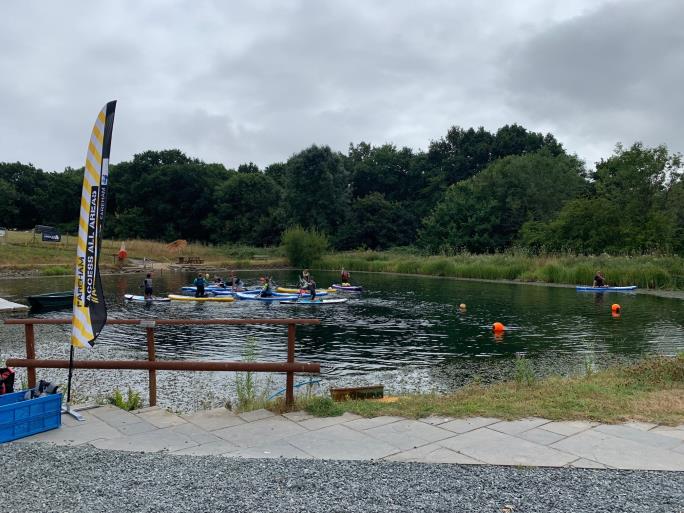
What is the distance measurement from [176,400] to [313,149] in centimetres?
6250

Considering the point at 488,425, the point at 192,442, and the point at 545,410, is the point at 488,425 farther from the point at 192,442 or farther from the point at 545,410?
the point at 192,442

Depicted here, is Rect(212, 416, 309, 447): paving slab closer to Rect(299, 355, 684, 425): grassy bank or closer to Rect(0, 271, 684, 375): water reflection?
Rect(299, 355, 684, 425): grassy bank

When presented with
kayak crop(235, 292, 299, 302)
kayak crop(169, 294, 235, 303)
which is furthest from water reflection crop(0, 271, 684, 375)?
kayak crop(235, 292, 299, 302)

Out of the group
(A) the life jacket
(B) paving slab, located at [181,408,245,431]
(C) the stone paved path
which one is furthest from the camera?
(A) the life jacket

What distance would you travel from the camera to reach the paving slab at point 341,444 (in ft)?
15.8

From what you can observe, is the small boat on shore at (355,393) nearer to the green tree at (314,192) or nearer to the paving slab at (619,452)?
the paving slab at (619,452)

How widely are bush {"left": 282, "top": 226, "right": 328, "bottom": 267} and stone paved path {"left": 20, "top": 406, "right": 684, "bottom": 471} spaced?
4634cm

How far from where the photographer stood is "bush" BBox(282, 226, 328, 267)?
5247 centimetres

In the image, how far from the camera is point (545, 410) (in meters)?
6.16

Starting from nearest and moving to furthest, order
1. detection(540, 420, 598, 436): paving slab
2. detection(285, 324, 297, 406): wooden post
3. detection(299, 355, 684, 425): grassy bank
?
1. detection(540, 420, 598, 436): paving slab
2. detection(299, 355, 684, 425): grassy bank
3. detection(285, 324, 297, 406): wooden post

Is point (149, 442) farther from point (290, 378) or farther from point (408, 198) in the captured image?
point (408, 198)

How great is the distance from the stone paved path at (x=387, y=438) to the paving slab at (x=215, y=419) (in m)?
0.01

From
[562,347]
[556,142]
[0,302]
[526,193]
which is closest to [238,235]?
[526,193]

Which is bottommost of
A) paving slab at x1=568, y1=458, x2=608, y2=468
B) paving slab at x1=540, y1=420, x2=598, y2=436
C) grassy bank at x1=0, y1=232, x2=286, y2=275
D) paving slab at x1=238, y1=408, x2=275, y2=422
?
paving slab at x1=238, y1=408, x2=275, y2=422
